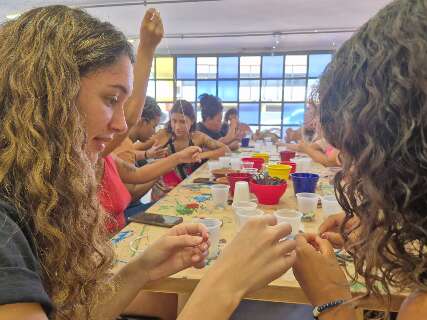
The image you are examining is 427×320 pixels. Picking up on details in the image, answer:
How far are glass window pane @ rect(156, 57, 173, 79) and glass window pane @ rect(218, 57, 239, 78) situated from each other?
50.3 inches

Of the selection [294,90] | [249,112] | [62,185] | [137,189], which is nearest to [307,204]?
[62,185]

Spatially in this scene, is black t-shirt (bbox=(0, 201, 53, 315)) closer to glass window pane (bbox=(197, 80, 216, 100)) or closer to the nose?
the nose

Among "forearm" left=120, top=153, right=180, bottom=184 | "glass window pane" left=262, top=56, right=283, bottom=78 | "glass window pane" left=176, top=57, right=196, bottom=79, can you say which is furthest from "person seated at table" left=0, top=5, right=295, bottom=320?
"glass window pane" left=176, top=57, right=196, bottom=79

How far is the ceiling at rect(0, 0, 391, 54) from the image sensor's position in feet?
16.5

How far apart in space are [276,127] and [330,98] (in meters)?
8.50

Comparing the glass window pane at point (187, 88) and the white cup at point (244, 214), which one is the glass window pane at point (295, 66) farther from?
the white cup at point (244, 214)

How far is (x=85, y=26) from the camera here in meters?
0.72

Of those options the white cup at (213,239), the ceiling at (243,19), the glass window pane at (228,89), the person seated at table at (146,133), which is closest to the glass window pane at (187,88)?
the glass window pane at (228,89)

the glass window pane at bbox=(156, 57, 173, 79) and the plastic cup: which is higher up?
the glass window pane at bbox=(156, 57, 173, 79)

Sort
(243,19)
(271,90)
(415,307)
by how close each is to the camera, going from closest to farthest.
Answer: (415,307)
(243,19)
(271,90)

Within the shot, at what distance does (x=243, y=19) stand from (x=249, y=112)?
349 cm

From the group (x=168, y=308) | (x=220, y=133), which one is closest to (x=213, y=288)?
(x=168, y=308)

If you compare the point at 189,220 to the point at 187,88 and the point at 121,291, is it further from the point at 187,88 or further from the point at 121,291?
the point at 187,88

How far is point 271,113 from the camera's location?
9039 millimetres
